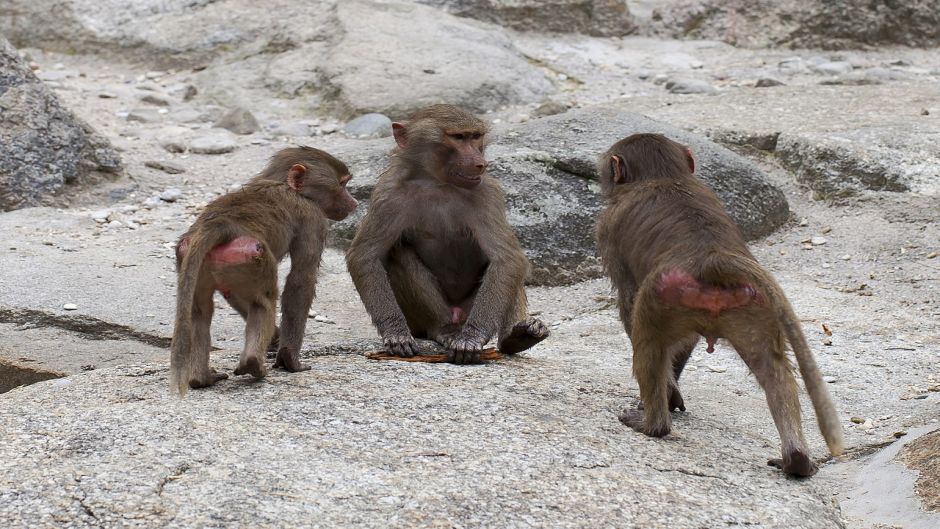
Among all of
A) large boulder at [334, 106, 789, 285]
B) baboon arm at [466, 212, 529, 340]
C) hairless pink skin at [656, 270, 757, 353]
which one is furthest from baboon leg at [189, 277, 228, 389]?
large boulder at [334, 106, 789, 285]

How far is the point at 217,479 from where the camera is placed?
11.2 feet

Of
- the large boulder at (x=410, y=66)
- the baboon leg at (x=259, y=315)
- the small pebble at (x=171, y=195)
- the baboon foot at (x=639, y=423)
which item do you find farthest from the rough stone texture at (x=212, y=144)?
the baboon foot at (x=639, y=423)

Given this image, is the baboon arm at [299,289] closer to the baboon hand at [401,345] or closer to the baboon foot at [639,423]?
the baboon hand at [401,345]

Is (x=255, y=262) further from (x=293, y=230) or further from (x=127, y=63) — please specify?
(x=127, y=63)

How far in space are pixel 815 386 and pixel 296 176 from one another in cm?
228

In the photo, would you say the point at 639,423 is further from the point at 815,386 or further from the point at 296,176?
the point at 296,176

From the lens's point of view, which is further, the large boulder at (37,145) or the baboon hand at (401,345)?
the large boulder at (37,145)

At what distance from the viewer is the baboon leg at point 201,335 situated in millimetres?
4285

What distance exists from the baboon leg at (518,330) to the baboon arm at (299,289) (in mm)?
895

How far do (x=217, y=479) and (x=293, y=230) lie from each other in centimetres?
154

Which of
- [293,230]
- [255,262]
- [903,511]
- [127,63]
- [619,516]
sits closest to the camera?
[619,516]

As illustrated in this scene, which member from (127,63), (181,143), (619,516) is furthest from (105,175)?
(619,516)

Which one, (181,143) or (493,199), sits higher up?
(493,199)

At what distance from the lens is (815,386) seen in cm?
363
